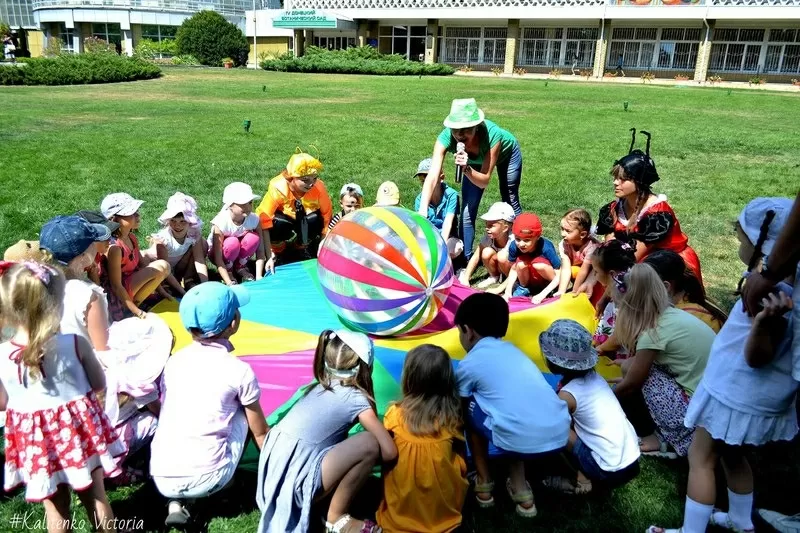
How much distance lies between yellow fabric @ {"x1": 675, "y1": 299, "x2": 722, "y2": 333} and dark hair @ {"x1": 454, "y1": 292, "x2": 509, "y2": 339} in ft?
4.82

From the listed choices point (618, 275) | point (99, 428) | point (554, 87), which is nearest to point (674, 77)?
point (554, 87)

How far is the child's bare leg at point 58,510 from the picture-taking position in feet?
9.00

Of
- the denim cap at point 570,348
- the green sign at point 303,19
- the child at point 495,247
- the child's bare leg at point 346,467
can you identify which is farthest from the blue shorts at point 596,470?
the green sign at point 303,19

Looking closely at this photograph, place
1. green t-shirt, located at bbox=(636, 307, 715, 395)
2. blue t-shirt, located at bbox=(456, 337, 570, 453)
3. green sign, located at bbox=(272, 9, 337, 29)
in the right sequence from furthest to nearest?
green sign, located at bbox=(272, 9, 337, 29) → green t-shirt, located at bbox=(636, 307, 715, 395) → blue t-shirt, located at bbox=(456, 337, 570, 453)

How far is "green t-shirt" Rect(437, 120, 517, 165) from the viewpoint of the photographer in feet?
20.0

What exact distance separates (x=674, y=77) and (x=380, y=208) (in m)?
39.5

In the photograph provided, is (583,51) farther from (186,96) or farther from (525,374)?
(525,374)

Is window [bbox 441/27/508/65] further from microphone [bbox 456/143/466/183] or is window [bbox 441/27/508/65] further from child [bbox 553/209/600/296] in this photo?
child [bbox 553/209/600/296]

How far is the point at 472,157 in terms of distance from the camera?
247 inches

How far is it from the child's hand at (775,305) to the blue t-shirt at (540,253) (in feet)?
10.7

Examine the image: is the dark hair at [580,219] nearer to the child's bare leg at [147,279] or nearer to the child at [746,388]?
the child at [746,388]

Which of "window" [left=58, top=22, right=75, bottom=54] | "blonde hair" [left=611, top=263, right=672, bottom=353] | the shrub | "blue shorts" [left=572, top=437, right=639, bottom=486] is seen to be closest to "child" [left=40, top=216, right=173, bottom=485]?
"blue shorts" [left=572, top=437, right=639, bottom=486]

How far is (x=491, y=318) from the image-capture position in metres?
3.43

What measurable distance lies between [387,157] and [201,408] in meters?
8.91
